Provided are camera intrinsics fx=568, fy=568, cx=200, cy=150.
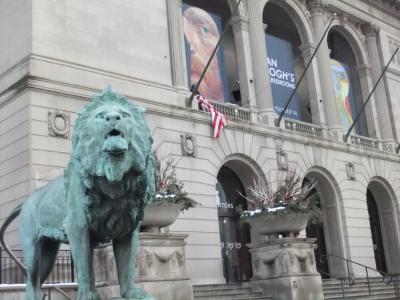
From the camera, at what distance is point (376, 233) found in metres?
30.8

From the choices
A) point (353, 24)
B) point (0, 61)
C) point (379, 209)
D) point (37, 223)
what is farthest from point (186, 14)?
point (37, 223)

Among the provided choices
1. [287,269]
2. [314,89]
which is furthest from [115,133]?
[314,89]

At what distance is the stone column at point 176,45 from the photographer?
2188 centimetres

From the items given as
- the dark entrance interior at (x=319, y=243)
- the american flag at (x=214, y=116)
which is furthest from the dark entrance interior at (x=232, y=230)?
the dark entrance interior at (x=319, y=243)

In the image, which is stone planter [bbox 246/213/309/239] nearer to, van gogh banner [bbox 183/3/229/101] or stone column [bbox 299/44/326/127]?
van gogh banner [bbox 183/3/229/101]

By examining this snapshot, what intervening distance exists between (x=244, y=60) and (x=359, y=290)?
11.0 metres

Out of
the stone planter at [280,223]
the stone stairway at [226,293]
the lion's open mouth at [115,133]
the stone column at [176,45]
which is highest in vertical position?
the stone column at [176,45]

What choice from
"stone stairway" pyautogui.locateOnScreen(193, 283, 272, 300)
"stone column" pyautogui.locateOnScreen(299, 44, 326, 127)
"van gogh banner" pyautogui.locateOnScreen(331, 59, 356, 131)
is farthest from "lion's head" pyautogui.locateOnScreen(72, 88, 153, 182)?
"van gogh banner" pyautogui.locateOnScreen(331, 59, 356, 131)

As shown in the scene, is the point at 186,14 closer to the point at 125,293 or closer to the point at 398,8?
the point at 398,8

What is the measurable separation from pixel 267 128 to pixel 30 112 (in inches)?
427

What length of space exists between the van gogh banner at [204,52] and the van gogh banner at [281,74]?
2.75 meters

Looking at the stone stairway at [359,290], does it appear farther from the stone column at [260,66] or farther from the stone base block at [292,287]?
the stone column at [260,66]

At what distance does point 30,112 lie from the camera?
55.6 ft

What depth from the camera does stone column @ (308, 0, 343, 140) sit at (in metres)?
28.2
